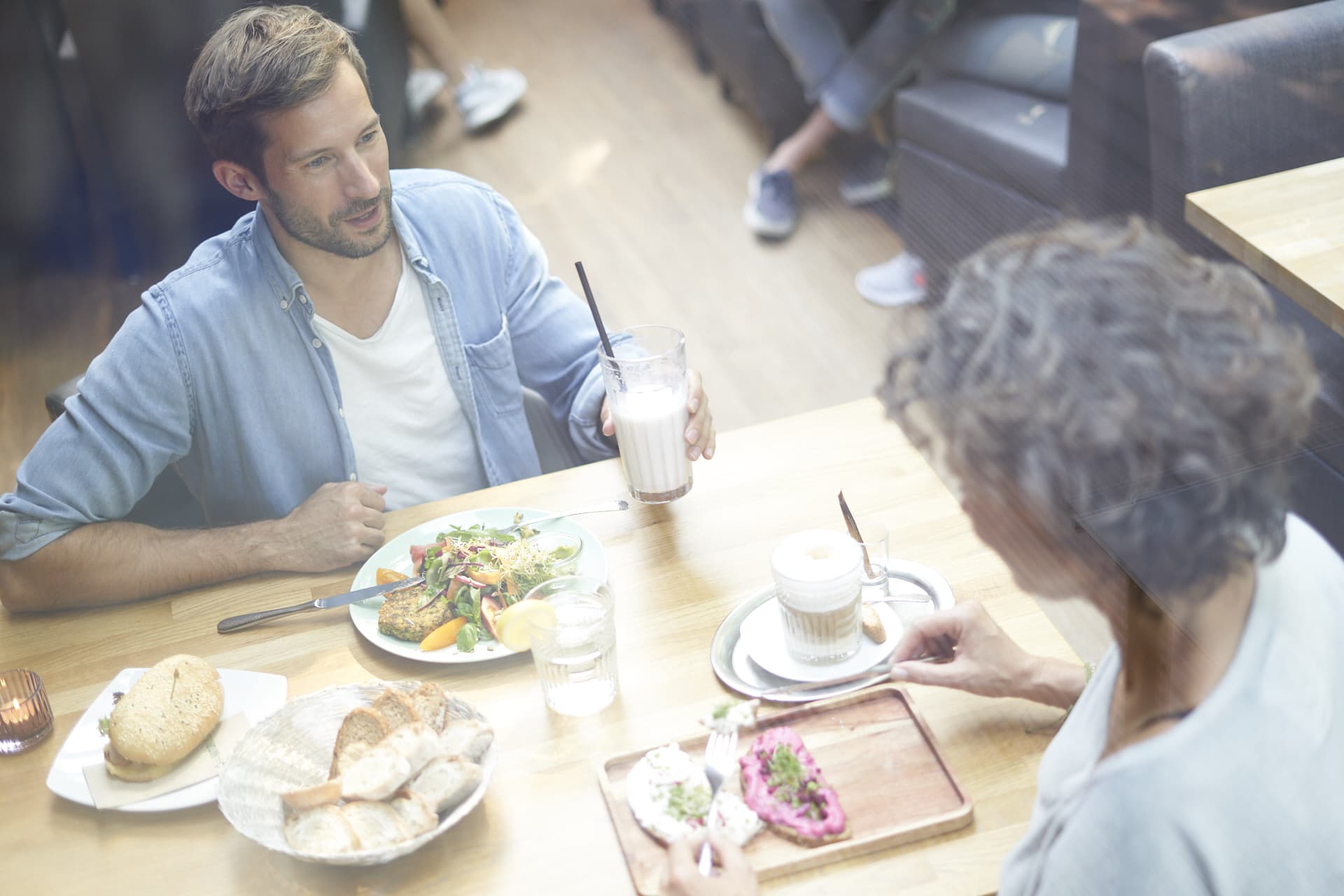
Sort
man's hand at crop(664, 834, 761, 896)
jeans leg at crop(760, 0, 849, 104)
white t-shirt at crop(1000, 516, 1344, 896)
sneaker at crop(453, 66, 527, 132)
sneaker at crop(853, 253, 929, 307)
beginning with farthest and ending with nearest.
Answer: sneaker at crop(453, 66, 527, 132)
jeans leg at crop(760, 0, 849, 104)
sneaker at crop(853, 253, 929, 307)
man's hand at crop(664, 834, 761, 896)
white t-shirt at crop(1000, 516, 1344, 896)

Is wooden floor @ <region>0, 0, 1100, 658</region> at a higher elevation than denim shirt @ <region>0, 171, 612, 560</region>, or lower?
lower

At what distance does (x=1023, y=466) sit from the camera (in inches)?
28.1

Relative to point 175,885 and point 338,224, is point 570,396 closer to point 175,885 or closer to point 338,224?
point 338,224

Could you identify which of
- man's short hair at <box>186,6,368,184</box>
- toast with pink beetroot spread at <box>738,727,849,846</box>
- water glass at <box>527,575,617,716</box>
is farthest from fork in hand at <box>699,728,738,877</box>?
man's short hair at <box>186,6,368,184</box>

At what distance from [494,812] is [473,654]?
168 millimetres

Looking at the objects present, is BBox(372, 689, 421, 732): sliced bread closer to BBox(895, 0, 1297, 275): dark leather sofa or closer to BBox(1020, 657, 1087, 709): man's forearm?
BBox(1020, 657, 1087, 709): man's forearm

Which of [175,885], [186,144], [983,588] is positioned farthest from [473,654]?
[186,144]

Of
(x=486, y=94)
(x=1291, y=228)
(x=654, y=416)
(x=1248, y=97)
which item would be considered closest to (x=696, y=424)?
(x=654, y=416)

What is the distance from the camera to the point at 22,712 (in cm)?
103

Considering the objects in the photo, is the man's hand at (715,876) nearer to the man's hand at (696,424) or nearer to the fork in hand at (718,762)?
the fork in hand at (718,762)

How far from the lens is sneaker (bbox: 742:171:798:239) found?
2.90m

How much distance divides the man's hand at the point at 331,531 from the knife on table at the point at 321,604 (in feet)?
0.17

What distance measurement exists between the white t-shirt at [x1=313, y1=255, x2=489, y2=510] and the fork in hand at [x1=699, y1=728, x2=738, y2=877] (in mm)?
668

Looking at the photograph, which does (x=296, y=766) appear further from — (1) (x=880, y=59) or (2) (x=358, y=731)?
(1) (x=880, y=59)
